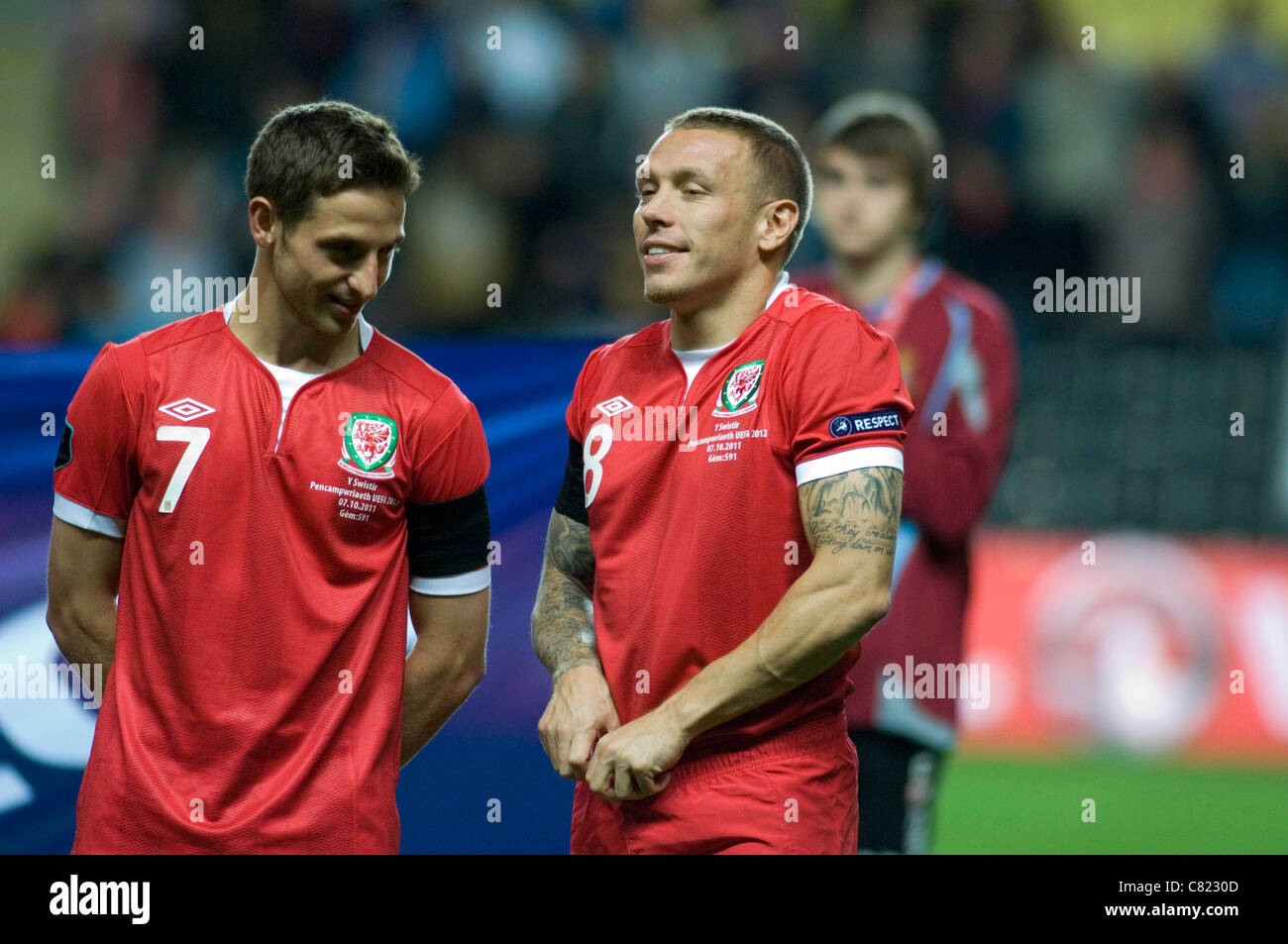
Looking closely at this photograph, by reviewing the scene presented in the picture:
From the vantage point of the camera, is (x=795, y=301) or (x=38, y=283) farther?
(x=38, y=283)

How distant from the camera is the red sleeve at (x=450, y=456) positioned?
3.04m

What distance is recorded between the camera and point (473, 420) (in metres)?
3.13

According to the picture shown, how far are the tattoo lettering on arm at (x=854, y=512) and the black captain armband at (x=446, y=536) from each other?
722 millimetres

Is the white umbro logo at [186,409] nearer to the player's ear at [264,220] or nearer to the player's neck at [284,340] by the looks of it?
the player's neck at [284,340]

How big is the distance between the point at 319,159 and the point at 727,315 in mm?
836

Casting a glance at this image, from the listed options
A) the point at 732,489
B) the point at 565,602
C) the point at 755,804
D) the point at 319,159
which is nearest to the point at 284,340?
the point at 319,159

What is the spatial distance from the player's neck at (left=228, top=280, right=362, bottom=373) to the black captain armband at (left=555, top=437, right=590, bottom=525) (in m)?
0.52

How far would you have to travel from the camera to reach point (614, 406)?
312 centimetres

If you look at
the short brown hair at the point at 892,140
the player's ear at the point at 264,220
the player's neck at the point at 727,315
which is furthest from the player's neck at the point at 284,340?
the short brown hair at the point at 892,140

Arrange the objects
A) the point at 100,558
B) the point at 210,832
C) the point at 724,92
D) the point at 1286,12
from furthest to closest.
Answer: the point at 1286,12 → the point at 724,92 → the point at 100,558 → the point at 210,832

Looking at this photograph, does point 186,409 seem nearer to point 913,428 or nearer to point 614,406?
point 614,406
